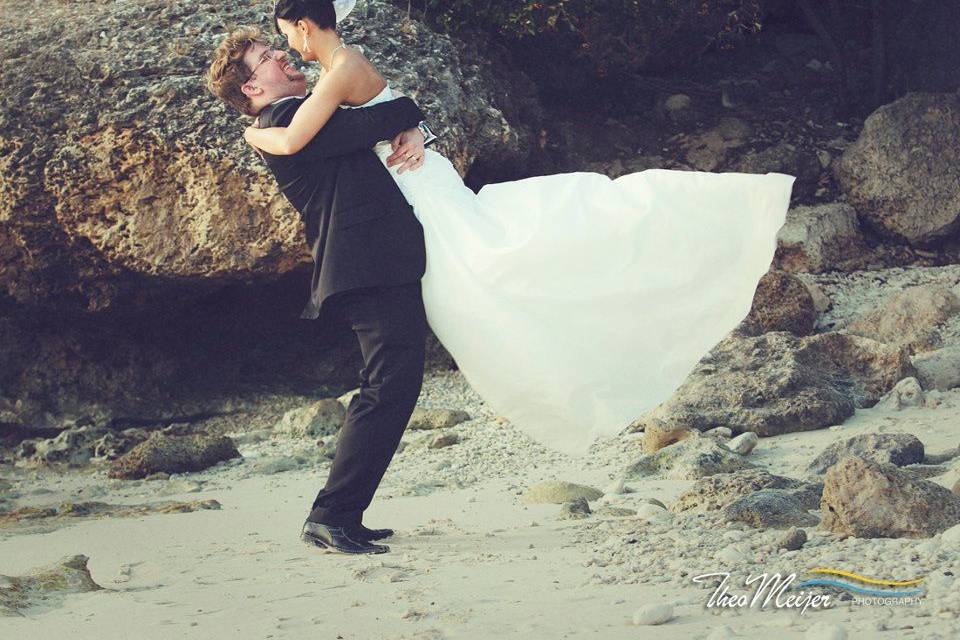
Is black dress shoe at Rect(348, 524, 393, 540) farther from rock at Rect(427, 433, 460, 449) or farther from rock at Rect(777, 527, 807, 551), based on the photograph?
rock at Rect(427, 433, 460, 449)

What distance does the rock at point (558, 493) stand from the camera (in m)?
4.80

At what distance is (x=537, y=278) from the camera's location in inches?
160

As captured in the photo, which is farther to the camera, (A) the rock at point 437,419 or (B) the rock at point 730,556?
(A) the rock at point 437,419

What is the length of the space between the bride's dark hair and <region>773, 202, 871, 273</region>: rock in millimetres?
4798

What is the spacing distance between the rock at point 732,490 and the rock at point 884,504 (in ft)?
1.19

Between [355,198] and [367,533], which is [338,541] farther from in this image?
[355,198]

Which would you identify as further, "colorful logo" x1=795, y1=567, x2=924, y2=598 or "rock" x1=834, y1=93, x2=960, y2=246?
"rock" x1=834, y1=93, x2=960, y2=246

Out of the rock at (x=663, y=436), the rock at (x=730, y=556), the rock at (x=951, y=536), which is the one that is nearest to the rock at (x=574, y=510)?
the rock at (x=730, y=556)

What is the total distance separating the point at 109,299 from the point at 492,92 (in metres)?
2.71

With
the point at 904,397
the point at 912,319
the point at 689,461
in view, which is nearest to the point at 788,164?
the point at 912,319

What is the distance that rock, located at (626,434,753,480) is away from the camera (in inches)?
198

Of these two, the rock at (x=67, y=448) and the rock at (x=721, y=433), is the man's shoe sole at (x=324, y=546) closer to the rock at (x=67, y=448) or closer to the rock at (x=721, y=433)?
the rock at (x=721, y=433)

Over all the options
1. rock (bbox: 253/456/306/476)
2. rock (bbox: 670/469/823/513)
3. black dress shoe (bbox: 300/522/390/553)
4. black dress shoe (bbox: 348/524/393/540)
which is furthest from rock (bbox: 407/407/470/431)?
black dress shoe (bbox: 300/522/390/553)

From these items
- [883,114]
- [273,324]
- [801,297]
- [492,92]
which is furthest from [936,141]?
[273,324]
